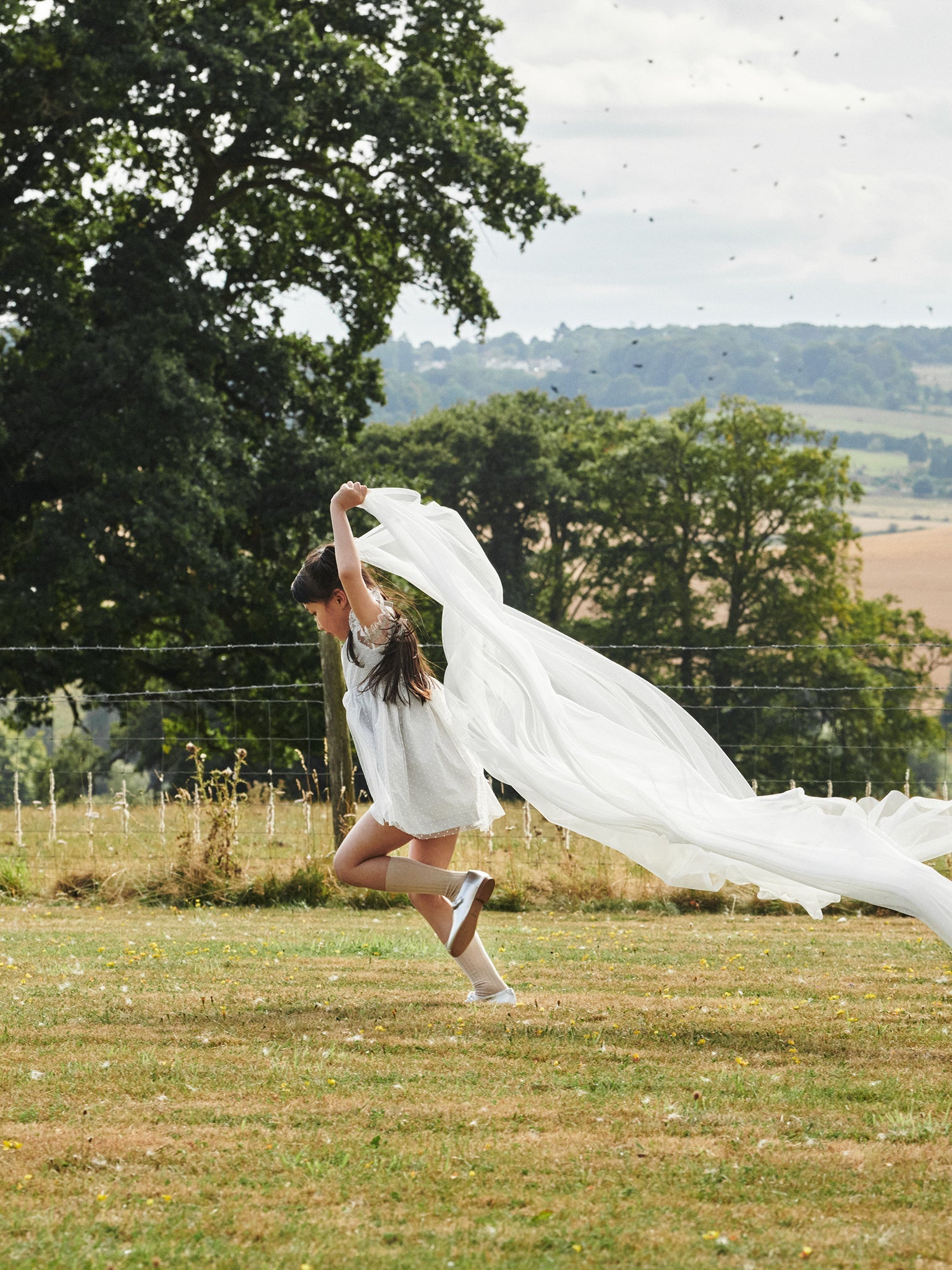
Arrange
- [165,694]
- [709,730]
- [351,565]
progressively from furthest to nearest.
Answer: [709,730] → [165,694] → [351,565]

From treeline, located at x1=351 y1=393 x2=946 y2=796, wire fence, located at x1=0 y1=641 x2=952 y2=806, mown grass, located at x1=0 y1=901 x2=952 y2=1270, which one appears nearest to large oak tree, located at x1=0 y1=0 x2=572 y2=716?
wire fence, located at x1=0 y1=641 x2=952 y2=806

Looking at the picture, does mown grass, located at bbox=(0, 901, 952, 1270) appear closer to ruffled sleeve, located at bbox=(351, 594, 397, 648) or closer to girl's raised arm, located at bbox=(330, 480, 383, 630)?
ruffled sleeve, located at bbox=(351, 594, 397, 648)

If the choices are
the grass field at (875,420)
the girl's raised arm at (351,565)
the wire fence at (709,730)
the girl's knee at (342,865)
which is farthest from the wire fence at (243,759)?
the grass field at (875,420)

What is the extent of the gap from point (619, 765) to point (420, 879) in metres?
1.14

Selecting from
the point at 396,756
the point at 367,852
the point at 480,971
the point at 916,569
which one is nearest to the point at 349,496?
the point at 396,756

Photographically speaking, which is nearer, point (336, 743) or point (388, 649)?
point (388, 649)

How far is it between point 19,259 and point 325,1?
24.8 ft

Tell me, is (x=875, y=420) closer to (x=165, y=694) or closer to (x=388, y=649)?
(x=165, y=694)

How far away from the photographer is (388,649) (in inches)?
241

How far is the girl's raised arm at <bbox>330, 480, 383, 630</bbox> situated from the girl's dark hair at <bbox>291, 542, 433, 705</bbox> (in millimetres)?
90

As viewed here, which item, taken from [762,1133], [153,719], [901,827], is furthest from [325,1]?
[762,1133]

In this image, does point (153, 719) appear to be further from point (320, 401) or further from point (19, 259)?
point (19, 259)

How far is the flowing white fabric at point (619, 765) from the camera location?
600 centimetres

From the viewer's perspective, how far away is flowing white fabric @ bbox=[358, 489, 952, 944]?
6.00 metres
